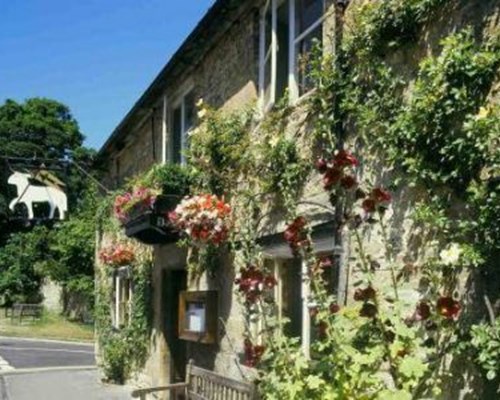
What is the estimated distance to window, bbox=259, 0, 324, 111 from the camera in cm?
814

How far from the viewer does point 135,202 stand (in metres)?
11.3

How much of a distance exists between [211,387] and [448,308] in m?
3.96

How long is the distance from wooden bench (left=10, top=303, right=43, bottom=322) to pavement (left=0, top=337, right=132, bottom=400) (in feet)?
31.4

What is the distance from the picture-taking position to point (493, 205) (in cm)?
484

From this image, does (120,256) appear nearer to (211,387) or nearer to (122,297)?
(122,297)

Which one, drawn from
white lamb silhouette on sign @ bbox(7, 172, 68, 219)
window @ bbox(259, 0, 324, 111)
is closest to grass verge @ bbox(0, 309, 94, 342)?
white lamb silhouette on sign @ bbox(7, 172, 68, 219)

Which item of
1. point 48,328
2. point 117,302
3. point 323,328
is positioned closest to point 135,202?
point 117,302

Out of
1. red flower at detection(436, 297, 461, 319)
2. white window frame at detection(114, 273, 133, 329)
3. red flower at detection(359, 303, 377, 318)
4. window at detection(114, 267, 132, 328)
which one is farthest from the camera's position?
white window frame at detection(114, 273, 133, 329)

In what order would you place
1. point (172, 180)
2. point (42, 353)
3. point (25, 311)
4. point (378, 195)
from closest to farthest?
point (378, 195) → point (172, 180) → point (42, 353) → point (25, 311)

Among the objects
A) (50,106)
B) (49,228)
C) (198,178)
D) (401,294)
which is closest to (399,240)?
(401,294)

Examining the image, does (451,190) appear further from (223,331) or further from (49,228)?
(49,228)

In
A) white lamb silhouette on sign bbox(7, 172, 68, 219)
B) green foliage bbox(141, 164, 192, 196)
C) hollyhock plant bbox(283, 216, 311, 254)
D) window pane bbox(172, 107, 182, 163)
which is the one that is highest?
window pane bbox(172, 107, 182, 163)

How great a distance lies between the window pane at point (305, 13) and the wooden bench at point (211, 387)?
347 cm

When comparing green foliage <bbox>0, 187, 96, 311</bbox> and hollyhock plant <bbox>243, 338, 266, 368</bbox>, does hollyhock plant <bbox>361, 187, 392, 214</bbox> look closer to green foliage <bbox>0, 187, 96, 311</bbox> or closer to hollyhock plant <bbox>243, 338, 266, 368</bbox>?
hollyhock plant <bbox>243, 338, 266, 368</bbox>
